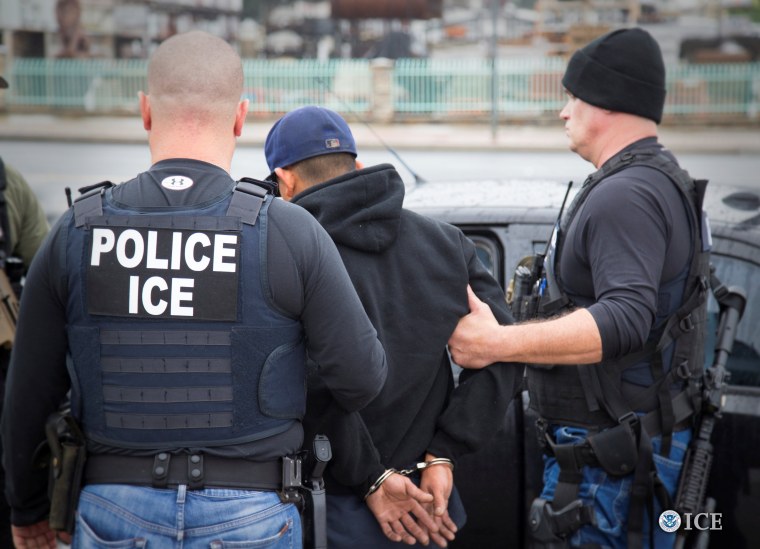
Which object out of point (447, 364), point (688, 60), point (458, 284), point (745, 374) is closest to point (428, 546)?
point (447, 364)

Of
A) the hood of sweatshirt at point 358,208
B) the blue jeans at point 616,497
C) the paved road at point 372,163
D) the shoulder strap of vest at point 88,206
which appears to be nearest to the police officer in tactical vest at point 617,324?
the blue jeans at point 616,497

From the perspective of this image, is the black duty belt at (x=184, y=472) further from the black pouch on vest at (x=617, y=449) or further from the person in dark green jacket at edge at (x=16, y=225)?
the person in dark green jacket at edge at (x=16, y=225)

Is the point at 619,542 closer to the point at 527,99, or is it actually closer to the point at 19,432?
the point at 19,432

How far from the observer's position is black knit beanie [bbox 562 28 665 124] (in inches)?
108

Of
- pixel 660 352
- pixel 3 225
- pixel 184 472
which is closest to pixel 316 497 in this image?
pixel 184 472

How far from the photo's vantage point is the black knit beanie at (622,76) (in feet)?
9.02

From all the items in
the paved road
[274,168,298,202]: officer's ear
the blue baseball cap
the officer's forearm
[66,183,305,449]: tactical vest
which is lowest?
the paved road

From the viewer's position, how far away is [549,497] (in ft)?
9.02

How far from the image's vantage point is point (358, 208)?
2.28 metres

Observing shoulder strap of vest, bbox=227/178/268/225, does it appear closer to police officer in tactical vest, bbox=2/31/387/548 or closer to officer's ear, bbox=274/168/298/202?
police officer in tactical vest, bbox=2/31/387/548

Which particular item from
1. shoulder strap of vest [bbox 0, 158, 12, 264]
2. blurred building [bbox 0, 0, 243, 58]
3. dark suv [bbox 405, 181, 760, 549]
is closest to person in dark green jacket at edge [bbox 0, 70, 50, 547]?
shoulder strap of vest [bbox 0, 158, 12, 264]

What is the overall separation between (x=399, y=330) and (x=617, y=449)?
2.54 feet

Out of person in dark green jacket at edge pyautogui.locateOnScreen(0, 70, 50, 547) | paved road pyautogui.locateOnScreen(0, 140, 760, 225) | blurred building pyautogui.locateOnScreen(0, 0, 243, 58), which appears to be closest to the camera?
person in dark green jacket at edge pyautogui.locateOnScreen(0, 70, 50, 547)

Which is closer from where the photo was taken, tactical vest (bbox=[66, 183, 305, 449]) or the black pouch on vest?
tactical vest (bbox=[66, 183, 305, 449])
